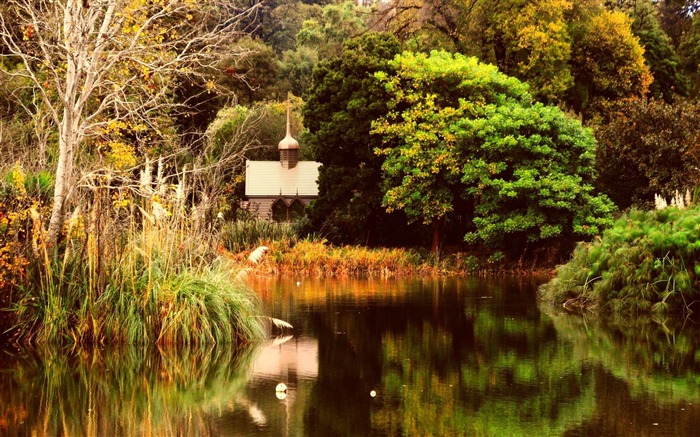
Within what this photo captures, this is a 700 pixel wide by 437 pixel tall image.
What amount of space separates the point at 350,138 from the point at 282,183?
14719 millimetres

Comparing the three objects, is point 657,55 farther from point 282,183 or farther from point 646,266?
point 646,266

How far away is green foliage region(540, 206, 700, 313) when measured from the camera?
15867 mm

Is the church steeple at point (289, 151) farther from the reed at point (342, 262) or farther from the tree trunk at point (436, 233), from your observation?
the reed at point (342, 262)

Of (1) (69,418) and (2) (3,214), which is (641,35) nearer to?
(2) (3,214)

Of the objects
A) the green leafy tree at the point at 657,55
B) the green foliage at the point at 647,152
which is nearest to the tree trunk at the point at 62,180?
the green foliage at the point at 647,152

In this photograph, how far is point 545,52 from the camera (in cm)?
3438

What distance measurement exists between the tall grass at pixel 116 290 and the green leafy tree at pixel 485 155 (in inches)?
596

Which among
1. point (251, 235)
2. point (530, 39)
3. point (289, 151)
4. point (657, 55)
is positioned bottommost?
point (251, 235)

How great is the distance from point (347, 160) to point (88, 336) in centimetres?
1985

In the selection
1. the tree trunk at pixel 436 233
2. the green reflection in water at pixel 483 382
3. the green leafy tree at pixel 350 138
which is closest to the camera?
the green reflection in water at pixel 483 382

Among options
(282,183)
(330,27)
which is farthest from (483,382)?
(330,27)

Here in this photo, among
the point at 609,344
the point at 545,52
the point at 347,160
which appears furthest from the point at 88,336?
the point at 545,52

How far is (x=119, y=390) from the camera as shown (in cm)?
948

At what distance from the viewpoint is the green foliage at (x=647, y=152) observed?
26.7m
